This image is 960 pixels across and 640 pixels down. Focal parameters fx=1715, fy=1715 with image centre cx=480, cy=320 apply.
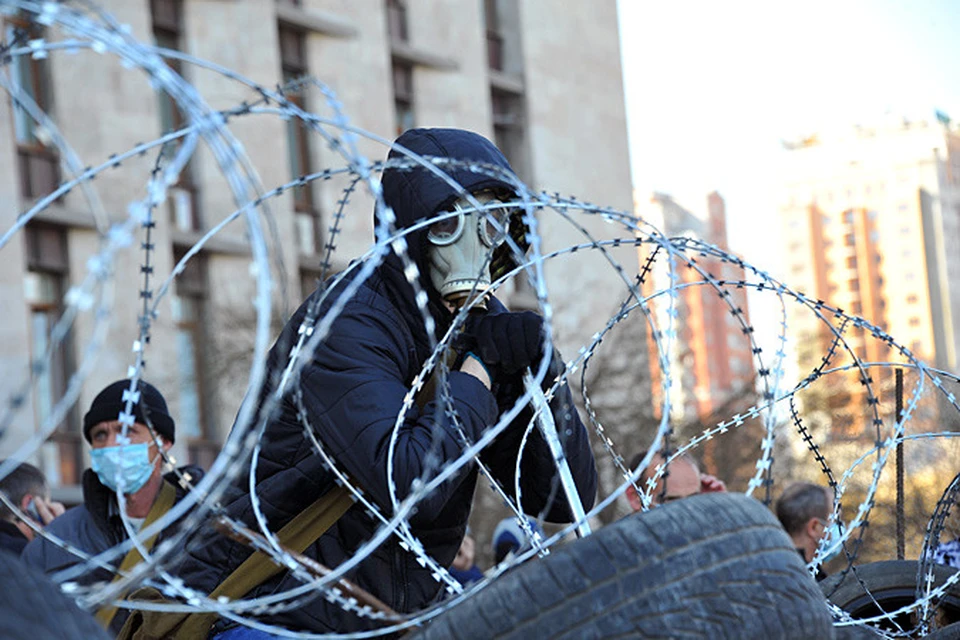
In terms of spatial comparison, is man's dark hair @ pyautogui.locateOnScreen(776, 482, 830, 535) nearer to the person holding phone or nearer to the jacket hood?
the person holding phone

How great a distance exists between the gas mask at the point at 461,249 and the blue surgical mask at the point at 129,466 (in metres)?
2.32

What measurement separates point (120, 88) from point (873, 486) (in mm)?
17331

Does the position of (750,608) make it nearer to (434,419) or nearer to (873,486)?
(434,419)

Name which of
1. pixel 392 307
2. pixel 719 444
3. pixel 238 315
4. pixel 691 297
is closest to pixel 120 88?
pixel 238 315

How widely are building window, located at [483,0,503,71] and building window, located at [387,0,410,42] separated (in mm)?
2420

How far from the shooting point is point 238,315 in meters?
21.3

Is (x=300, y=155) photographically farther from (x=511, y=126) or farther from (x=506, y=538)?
(x=506, y=538)

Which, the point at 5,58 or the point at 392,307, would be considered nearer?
the point at 5,58

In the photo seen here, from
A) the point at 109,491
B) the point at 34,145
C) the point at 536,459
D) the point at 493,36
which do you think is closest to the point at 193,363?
the point at 34,145

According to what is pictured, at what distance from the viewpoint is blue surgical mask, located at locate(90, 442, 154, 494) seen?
620cm

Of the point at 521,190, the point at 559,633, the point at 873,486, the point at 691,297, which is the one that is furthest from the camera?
the point at 691,297

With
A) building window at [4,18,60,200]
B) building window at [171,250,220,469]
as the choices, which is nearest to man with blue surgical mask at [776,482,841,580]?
building window at [4,18,60,200]

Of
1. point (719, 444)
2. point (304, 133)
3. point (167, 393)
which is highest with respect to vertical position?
point (304, 133)

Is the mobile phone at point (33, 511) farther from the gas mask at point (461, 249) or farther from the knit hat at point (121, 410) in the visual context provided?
the gas mask at point (461, 249)
